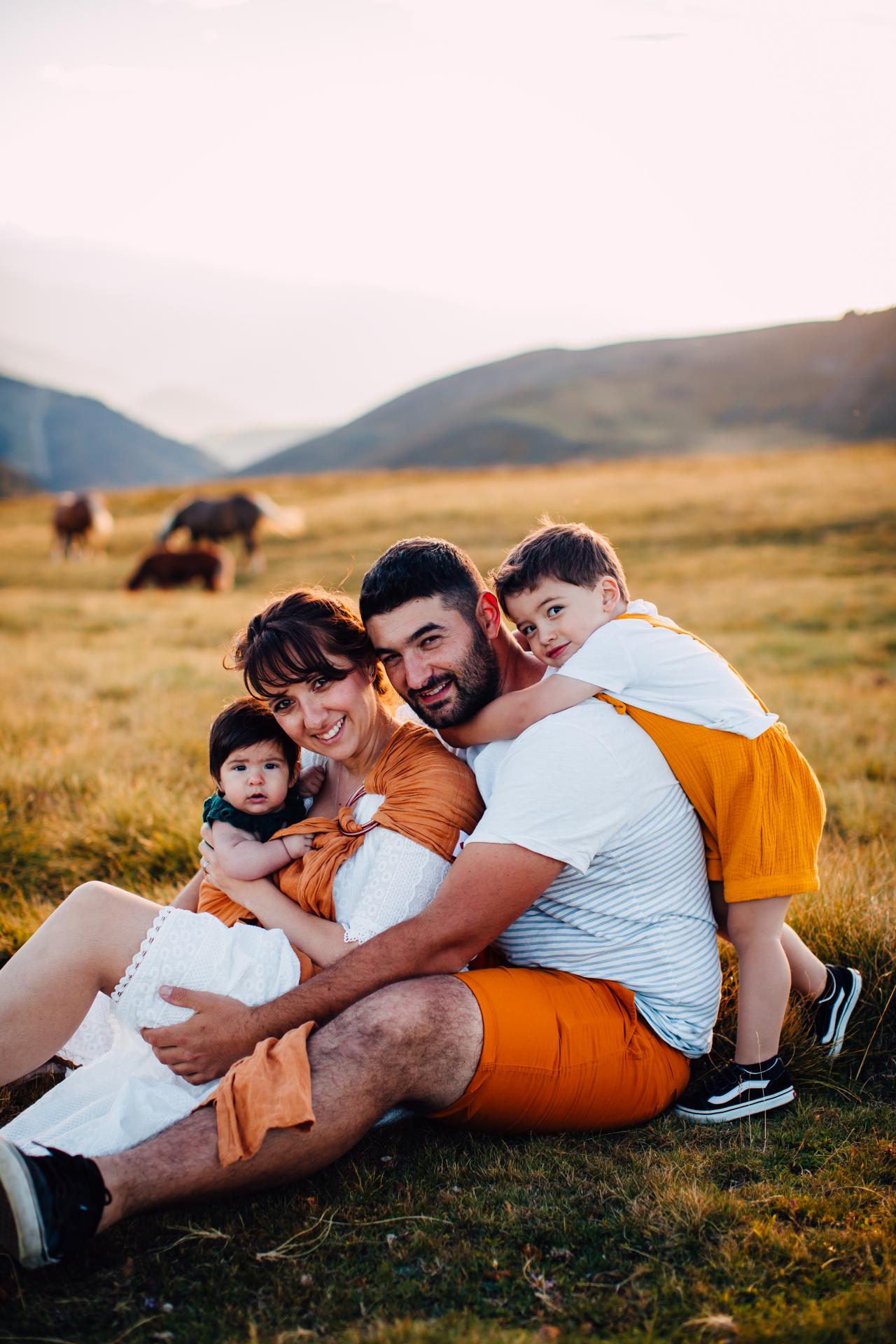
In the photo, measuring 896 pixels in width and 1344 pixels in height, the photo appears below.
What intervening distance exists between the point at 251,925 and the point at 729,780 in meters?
1.64

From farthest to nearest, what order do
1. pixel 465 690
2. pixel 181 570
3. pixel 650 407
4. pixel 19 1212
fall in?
1. pixel 650 407
2. pixel 181 570
3. pixel 465 690
4. pixel 19 1212

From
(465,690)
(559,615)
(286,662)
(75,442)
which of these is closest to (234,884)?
(286,662)

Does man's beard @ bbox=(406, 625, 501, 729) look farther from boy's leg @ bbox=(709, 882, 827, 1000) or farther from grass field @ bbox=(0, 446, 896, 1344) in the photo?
boy's leg @ bbox=(709, 882, 827, 1000)

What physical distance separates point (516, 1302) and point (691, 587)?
16045 mm

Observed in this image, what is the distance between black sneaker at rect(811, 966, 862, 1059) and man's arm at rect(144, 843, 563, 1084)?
1.44m

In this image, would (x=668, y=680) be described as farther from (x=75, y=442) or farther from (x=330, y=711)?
(x=75, y=442)

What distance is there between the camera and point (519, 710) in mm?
3166

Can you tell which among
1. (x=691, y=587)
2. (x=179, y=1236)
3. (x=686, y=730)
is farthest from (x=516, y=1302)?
(x=691, y=587)

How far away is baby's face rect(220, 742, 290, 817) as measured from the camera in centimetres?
349

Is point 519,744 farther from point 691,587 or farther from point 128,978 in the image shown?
point 691,587

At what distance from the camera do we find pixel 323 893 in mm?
3094

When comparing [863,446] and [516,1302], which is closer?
[516,1302]

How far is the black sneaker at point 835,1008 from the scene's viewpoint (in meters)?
3.51

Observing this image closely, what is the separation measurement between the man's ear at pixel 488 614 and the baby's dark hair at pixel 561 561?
23 cm
